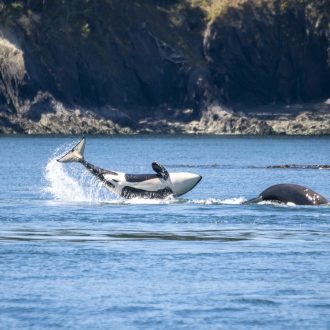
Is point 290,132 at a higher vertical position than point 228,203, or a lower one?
lower

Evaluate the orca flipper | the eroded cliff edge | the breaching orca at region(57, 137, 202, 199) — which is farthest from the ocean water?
the eroded cliff edge

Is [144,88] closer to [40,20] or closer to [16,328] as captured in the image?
[40,20]

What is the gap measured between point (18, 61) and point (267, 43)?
3909cm

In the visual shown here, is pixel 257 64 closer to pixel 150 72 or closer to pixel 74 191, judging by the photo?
pixel 150 72

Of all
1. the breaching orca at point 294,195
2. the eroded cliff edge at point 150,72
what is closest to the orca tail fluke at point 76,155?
the breaching orca at point 294,195

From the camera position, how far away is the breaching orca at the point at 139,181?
5378cm

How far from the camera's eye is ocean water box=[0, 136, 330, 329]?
95.8 feet

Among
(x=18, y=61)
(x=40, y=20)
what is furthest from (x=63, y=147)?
(x=40, y=20)

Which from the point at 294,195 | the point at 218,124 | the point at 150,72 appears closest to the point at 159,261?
the point at 294,195

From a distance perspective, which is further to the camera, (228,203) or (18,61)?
(18,61)

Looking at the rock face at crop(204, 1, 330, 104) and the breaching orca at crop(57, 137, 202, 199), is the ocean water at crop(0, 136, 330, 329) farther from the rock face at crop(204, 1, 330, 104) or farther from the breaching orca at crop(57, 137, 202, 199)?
the rock face at crop(204, 1, 330, 104)

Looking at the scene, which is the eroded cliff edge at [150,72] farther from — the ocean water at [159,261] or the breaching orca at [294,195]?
the breaching orca at [294,195]

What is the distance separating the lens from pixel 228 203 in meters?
54.5

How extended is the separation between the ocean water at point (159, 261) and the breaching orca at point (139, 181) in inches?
18.7
